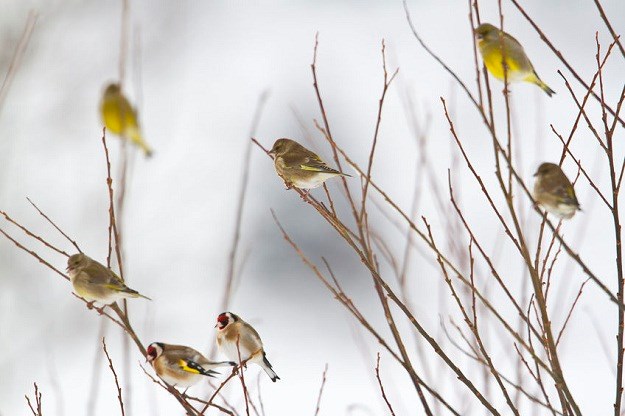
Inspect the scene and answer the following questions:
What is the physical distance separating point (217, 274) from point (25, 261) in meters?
3.47


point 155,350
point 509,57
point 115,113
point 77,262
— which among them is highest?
point 115,113

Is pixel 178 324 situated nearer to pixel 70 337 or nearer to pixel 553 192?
pixel 70 337

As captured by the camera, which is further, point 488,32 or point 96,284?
point 488,32

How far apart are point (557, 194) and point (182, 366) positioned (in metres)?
1.82

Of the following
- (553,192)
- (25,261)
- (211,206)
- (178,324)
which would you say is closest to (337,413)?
(178,324)

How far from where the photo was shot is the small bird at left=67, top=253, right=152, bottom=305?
343cm

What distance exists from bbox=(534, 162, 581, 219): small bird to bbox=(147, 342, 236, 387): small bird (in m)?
1.59

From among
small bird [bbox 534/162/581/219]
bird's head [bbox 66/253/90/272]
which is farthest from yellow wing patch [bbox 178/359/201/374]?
small bird [bbox 534/162/581/219]

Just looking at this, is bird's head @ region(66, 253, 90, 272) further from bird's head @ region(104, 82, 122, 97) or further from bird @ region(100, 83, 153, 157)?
bird's head @ region(104, 82, 122, 97)

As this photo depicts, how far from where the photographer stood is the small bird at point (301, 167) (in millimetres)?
3934

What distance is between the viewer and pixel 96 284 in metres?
3.48

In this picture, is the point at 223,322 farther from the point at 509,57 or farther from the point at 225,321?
the point at 509,57

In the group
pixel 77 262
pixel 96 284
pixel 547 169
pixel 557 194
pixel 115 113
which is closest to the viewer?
pixel 557 194

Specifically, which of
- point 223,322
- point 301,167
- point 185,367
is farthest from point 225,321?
point 301,167
